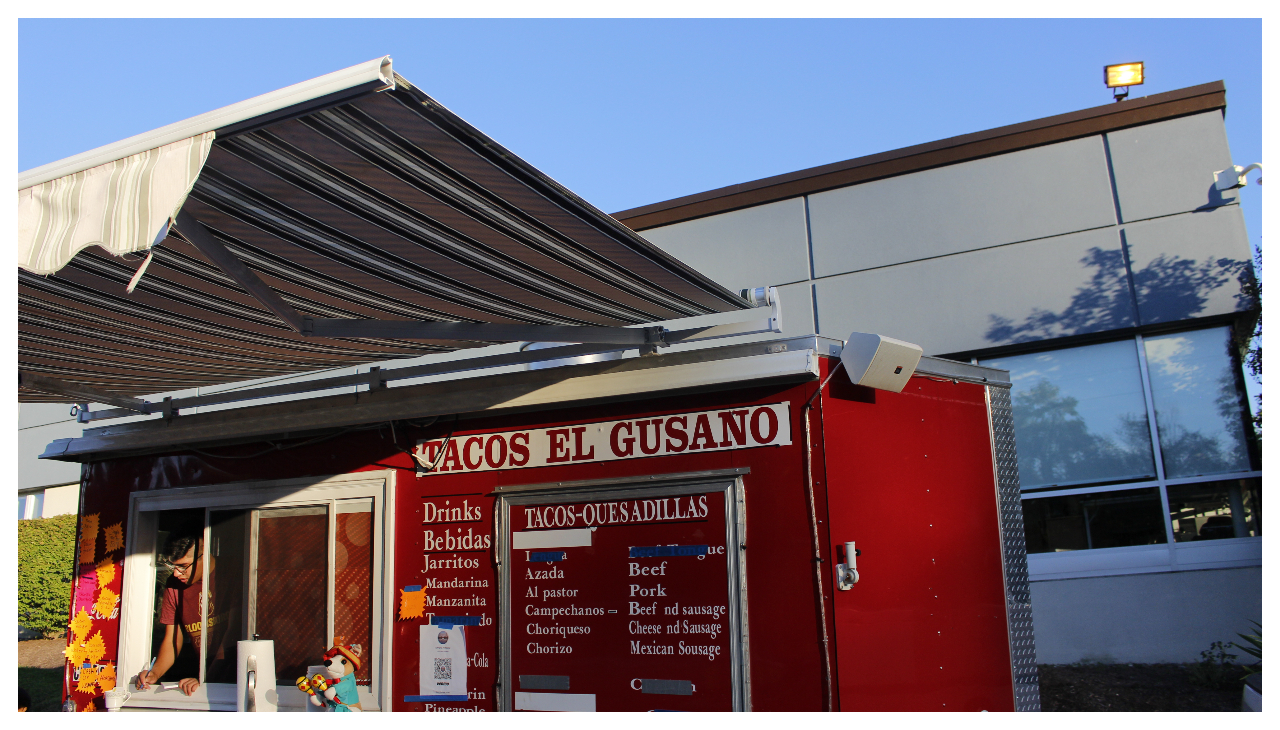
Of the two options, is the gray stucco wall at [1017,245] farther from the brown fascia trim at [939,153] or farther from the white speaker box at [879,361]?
the white speaker box at [879,361]

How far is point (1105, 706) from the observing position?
7.10m

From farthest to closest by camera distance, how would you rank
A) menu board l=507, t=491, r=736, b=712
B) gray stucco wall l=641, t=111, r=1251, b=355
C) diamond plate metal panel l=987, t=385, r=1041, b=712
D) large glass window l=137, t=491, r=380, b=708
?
gray stucco wall l=641, t=111, r=1251, b=355 < large glass window l=137, t=491, r=380, b=708 < diamond plate metal panel l=987, t=385, r=1041, b=712 < menu board l=507, t=491, r=736, b=712

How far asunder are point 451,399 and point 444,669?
1.66m

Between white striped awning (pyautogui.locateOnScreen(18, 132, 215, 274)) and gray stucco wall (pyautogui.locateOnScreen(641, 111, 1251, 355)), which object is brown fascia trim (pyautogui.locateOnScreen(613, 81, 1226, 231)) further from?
white striped awning (pyautogui.locateOnScreen(18, 132, 215, 274))

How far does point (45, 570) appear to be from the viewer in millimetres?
14008

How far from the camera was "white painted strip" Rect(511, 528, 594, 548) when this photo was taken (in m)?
4.74

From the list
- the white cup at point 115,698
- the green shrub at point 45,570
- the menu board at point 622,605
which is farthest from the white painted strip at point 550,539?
the green shrub at point 45,570

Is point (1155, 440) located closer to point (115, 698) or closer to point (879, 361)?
point (879, 361)

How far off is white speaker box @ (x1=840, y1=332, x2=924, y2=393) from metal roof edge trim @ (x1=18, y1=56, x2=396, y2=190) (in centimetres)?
284

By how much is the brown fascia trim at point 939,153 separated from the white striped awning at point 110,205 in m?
8.73

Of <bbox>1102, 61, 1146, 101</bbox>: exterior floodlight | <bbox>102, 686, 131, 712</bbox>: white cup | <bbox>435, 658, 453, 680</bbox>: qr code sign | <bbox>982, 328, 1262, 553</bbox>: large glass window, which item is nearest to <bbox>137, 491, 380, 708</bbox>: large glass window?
<bbox>102, 686, 131, 712</bbox>: white cup

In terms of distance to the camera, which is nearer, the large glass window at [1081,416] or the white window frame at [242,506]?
the white window frame at [242,506]

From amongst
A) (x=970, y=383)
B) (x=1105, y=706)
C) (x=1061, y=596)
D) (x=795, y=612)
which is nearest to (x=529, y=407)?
(x=795, y=612)

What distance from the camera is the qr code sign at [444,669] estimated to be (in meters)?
4.97
